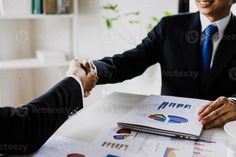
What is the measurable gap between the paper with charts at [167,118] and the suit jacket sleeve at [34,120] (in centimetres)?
21

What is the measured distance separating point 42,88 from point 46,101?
2132mm

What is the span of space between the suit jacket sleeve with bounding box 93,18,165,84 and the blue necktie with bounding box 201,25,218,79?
0.27 metres

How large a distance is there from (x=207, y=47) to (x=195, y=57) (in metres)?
0.08

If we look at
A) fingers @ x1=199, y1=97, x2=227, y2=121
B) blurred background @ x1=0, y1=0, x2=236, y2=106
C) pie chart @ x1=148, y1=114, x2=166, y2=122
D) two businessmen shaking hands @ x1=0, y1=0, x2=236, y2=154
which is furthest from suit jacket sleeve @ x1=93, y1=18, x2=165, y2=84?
blurred background @ x1=0, y1=0, x2=236, y2=106

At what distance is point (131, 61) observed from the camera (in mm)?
1689

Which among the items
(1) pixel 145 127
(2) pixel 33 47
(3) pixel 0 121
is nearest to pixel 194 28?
(1) pixel 145 127

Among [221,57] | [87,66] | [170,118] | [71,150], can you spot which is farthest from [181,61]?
[71,150]

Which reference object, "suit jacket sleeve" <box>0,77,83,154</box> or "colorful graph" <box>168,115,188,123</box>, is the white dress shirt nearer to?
"colorful graph" <box>168,115,188,123</box>

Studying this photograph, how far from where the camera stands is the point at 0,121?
77cm

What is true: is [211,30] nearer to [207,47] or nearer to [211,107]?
[207,47]

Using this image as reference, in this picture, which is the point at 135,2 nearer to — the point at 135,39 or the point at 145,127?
the point at 135,39

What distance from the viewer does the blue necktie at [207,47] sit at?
1.55 metres

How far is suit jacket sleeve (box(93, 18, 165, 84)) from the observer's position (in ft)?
4.99

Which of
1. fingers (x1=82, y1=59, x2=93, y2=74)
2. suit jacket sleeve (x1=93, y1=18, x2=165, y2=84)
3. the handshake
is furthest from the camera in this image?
suit jacket sleeve (x1=93, y1=18, x2=165, y2=84)
